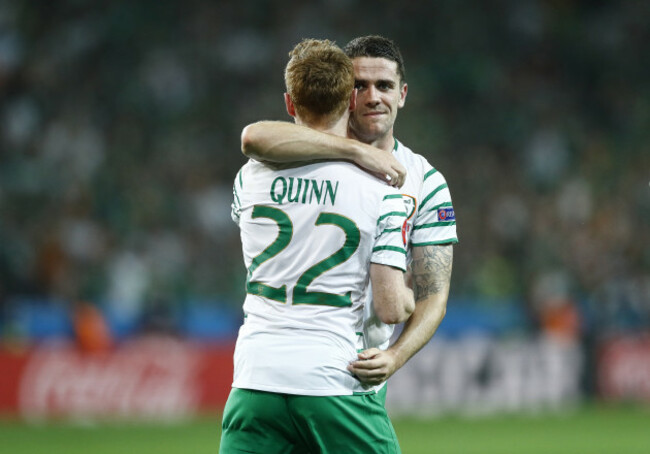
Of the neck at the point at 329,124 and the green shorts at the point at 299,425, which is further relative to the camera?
the neck at the point at 329,124

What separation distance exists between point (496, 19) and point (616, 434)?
915 cm

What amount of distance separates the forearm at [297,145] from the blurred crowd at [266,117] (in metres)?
9.11

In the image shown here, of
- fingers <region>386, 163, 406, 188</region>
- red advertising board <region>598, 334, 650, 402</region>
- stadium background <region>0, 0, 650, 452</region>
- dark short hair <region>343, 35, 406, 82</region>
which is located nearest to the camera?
fingers <region>386, 163, 406, 188</region>

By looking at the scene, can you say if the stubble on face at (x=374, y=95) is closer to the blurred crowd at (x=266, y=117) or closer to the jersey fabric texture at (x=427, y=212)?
the jersey fabric texture at (x=427, y=212)

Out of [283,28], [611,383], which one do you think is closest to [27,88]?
[283,28]

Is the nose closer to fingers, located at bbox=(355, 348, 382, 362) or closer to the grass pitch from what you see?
fingers, located at bbox=(355, 348, 382, 362)

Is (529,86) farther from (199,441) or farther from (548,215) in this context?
(199,441)

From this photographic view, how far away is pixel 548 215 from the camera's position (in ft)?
50.0

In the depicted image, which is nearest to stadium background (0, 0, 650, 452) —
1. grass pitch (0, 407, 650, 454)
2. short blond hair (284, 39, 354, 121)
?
grass pitch (0, 407, 650, 454)

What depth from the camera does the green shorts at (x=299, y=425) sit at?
130 inches

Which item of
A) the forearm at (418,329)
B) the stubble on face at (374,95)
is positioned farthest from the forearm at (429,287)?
the stubble on face at (374,95)

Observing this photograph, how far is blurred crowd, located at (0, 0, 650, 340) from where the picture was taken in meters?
13.3

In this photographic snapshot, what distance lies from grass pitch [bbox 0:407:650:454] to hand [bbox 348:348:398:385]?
20.6ft

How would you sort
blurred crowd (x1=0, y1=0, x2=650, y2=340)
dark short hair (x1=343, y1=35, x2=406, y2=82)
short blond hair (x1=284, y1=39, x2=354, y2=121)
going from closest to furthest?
1. short blond hair (x1=284, y1=39, x2=354, y2=121)
2. dark short hair (x1=343, y1=35, x2=406, y2=82)
3. blurred crowd (x1=0, y1=0, x2=650, y2=340)
